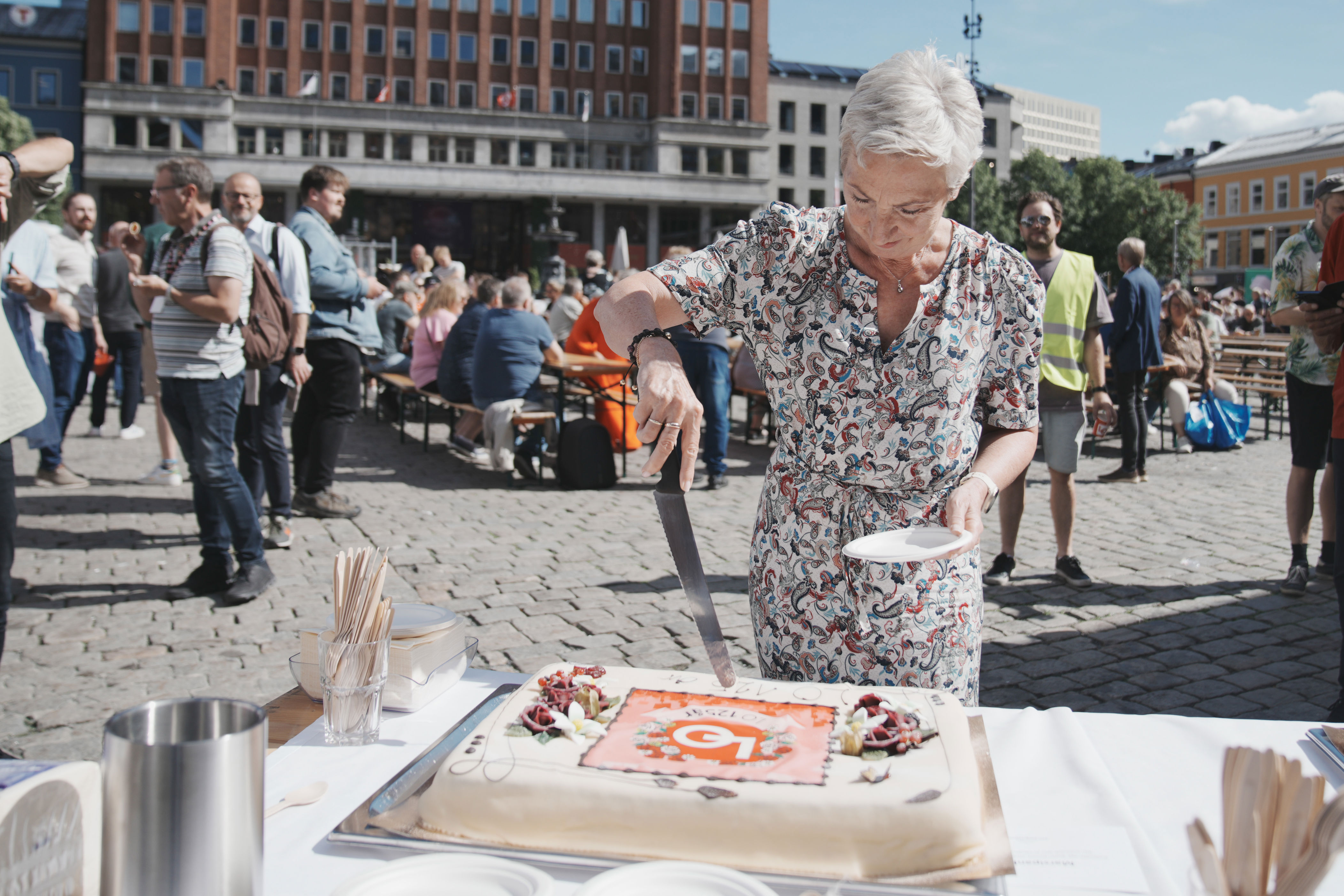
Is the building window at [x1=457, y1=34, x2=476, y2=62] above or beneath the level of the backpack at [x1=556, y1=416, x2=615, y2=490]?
above

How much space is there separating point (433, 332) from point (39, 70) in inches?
2258

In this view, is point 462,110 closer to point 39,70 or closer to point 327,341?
point 39,70

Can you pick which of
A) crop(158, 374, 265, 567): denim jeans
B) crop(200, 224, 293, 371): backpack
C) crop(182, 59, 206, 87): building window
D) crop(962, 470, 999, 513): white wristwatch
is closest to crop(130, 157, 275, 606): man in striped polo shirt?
crop(158, 374, 265, 567): denim jeans

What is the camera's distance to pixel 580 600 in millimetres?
5379

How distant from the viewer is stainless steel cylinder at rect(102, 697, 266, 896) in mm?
877

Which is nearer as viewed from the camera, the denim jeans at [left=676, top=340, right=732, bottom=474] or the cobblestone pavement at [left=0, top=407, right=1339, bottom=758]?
the cobblestone pavement at [left=0, top=407, right=1339, bottom=758]

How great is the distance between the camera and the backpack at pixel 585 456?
27.9ft

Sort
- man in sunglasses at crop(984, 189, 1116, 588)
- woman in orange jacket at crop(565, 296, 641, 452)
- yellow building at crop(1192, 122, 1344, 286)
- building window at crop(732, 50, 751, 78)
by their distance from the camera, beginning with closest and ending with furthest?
man in sunglasses at crop(984, 189, 1116, 588), woman in orange jacket at crop(565, 296, 641, 452), building window at crop(732, 50, 751, 78), yellow building at crop(1192, 122, 1344, 286)

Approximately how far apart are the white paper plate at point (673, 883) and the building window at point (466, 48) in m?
57.7

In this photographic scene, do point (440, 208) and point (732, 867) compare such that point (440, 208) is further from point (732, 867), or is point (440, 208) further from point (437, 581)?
point (732, 867)

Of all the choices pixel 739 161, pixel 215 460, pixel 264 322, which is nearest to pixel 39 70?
pixel 739 161

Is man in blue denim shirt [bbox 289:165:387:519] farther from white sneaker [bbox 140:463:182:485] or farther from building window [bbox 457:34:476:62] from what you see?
building window [bbox 457:34:476:62]

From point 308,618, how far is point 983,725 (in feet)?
13.0

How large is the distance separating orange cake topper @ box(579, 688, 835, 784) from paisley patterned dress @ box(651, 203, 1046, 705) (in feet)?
1.50
